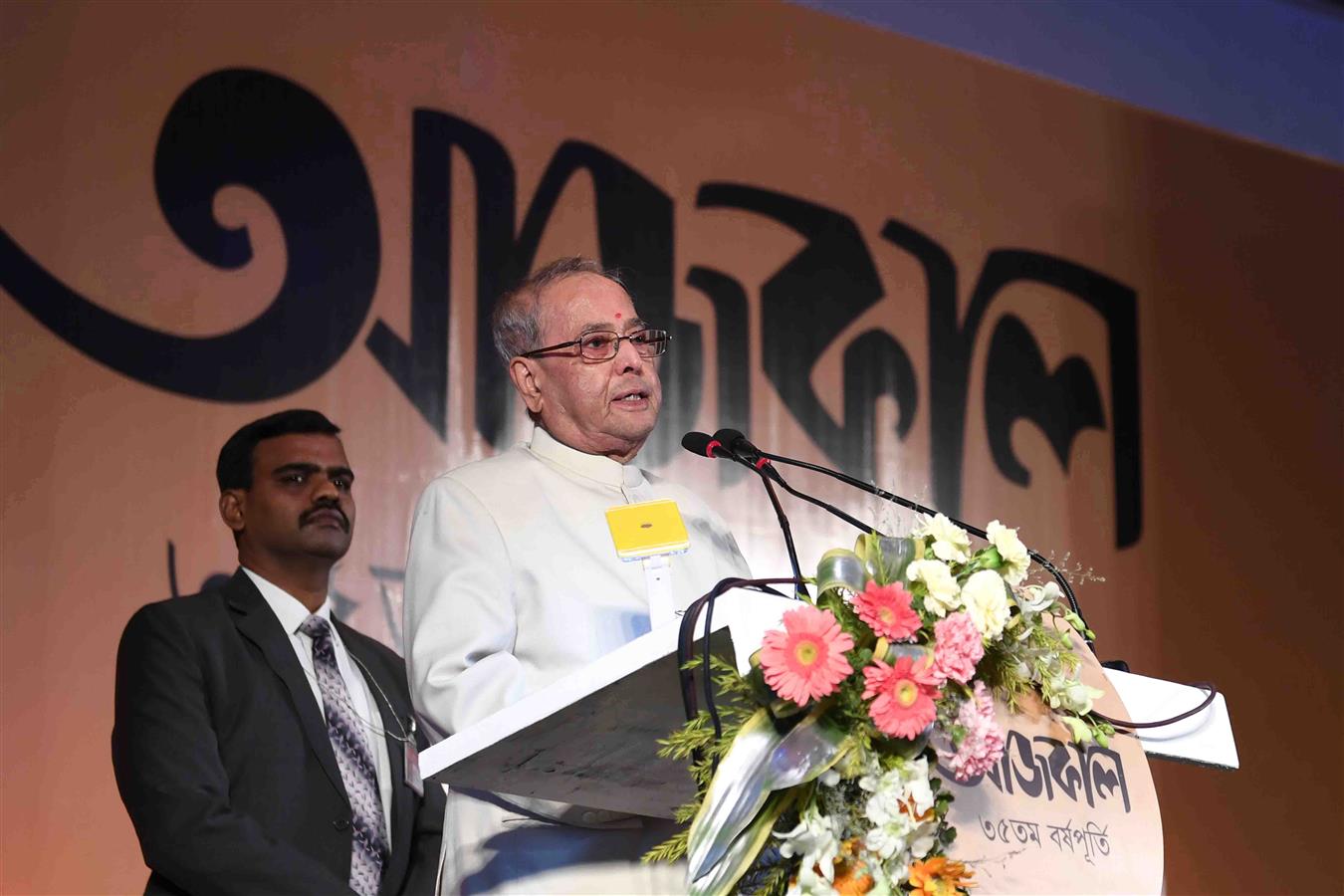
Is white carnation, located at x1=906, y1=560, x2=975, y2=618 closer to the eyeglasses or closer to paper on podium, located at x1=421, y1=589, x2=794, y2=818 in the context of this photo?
paper on podium, located at x1=421, y1=589, x2=794, y2=818

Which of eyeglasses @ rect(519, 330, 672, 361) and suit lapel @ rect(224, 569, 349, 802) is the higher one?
eyeglasses @ rect(519, 330, 672, 361)

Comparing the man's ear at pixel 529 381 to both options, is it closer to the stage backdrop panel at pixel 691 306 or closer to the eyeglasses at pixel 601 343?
the eyeglasses at pixel 601 343

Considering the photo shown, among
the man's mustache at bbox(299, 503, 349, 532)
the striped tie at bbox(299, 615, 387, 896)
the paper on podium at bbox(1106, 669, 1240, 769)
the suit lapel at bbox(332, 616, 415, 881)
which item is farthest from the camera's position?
the man's mustache at bbox(299, 503, 349, 532)

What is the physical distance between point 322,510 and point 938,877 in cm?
230

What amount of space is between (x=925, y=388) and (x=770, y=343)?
555 millimetres

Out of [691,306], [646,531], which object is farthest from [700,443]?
[691,306]

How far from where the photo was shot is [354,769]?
3.18 m

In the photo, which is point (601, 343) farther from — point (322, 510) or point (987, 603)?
point (322, 510)

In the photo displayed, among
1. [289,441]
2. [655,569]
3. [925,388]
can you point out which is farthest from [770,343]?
[655,569]

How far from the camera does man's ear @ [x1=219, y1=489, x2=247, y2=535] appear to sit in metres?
3.41

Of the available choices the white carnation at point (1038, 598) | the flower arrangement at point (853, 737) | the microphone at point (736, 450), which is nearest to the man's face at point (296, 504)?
the microphone at point (736, 450)

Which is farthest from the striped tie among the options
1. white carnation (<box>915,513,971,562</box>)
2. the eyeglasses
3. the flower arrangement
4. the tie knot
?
white carnation (<box>915,513,971,562</box>)

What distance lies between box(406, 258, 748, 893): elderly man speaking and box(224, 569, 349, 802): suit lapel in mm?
1054

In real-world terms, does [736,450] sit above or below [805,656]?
above
